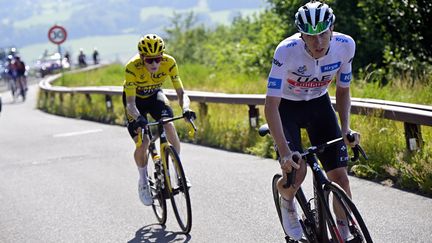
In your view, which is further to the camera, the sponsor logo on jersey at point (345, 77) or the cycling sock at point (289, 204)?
the cycling sock at point (289, 204)

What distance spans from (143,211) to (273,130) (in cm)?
410

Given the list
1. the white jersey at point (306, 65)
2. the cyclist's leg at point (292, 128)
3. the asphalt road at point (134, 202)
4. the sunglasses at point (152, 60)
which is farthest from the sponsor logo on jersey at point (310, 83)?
the sunglasses at point (152, 60)

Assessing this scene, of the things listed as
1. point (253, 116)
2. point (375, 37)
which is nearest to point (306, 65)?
point (253, 116)

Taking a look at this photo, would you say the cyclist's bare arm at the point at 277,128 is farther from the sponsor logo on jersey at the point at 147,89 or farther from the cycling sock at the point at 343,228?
the sponsor logo on jersey at the point at 147,89

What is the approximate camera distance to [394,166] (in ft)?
31.5

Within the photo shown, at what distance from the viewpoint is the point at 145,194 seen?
8938 mm

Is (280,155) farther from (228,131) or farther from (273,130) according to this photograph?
(228,131)

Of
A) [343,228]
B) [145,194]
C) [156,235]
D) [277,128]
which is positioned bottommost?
[156,235]

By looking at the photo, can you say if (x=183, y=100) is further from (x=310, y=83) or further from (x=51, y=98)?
(x=51, y=98)

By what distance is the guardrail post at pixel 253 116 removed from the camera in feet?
43.8

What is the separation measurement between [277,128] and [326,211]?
2.23 ft

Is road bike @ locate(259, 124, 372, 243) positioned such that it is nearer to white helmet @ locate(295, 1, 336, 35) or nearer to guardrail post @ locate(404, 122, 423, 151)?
white helmet @ locate(295, 1, 336, 35)

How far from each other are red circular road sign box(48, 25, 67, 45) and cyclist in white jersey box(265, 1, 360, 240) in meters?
25.5

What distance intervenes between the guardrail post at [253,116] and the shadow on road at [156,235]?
194 inches
